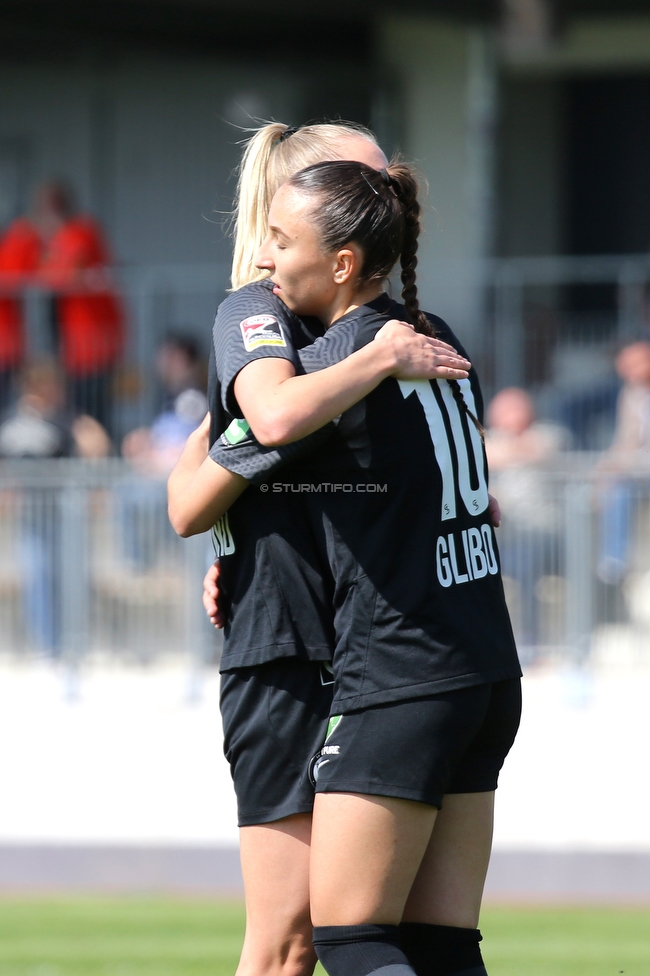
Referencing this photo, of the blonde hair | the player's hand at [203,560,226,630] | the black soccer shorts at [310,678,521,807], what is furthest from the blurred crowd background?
the black soccer shorts at [310,678,521,807]

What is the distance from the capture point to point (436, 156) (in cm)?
1312

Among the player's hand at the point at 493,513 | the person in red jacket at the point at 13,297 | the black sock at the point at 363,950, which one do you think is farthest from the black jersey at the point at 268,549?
the person in red jacket at the point at 13,297

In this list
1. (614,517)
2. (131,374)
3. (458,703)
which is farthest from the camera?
(131,374)

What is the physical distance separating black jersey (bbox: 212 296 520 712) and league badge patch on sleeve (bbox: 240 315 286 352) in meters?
0.06

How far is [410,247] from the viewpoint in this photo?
9.19 ft

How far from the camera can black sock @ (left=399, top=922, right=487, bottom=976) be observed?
9.05ft

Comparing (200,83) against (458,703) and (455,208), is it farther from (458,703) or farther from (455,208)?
(458,703)

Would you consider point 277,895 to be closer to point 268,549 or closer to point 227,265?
point 268,549

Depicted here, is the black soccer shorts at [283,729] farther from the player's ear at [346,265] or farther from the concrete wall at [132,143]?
the concrete wall at [132,143]

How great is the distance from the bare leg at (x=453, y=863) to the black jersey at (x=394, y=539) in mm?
285

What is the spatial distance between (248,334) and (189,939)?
395 centimetres

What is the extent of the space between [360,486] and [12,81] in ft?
42.1

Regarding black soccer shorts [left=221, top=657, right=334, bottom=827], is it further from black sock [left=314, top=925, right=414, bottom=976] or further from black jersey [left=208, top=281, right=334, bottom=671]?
black sock [left=314, top=925, right=414, bottom=976]

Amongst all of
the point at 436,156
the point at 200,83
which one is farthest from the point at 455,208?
the point at 200,83
